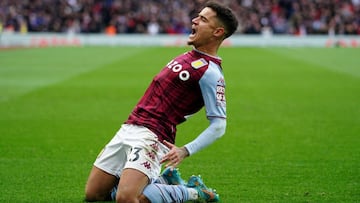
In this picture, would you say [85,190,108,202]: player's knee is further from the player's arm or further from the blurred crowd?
the blurred crowd

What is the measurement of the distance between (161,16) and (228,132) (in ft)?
138

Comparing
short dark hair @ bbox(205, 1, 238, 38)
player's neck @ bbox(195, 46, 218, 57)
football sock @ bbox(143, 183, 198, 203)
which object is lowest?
football sock @ bbox(143, 183, 198, 203)

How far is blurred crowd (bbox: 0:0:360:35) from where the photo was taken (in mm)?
53281

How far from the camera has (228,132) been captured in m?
13.4

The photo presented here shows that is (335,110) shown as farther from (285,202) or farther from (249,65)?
(249,65)

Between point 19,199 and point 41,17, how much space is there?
47673 millimetres

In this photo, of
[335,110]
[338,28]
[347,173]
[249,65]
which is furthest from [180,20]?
[347,173]

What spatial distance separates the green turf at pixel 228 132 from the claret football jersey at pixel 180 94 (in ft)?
4.03

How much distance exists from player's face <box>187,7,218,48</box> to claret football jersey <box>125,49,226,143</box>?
0.13 meters

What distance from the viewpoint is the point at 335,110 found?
16453mm

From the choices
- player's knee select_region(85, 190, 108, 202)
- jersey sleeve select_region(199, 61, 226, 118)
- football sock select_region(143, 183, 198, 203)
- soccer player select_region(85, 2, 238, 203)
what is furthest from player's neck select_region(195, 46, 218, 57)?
player's knee select_region(85, 190, 108, 202)

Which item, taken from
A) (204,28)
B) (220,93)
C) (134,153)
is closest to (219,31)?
(204,28)

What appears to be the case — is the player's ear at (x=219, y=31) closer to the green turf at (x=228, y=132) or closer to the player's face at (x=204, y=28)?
the player's face at (x=204, y=28)

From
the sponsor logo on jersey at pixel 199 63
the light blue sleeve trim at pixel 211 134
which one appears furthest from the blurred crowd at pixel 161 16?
the light blue sleeve trim at pixel 211 134
